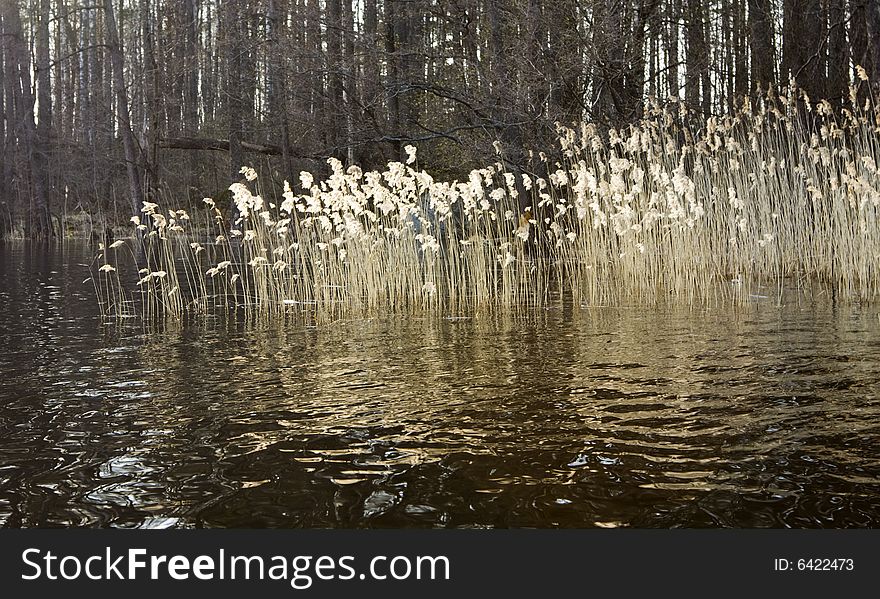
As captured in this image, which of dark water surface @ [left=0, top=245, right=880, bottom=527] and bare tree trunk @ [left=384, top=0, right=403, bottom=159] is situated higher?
bare tree trunk @ [left=384, top=0, right=403, bottom=159]

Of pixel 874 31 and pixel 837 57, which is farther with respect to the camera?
pixel 837 57

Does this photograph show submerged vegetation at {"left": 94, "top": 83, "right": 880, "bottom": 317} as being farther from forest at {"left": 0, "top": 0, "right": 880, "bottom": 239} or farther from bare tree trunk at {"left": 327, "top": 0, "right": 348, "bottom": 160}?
bare tree trunk at {"left": 327, "top": 0, "right": 348, "bottom": 160}

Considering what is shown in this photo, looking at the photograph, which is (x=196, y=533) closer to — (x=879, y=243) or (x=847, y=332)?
(x=847, y=332)

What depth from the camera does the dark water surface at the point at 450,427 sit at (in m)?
2.55

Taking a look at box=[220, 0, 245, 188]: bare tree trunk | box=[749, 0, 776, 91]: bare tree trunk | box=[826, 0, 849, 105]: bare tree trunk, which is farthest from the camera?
box=[220, 0, 245, 188]: bare tree trunk

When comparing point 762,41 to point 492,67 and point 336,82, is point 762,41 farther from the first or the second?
point 336,82

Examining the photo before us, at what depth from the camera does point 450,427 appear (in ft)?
11.2

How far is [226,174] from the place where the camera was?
24.3m

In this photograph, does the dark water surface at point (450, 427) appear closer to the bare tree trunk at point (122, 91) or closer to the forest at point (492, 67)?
the forest at point (492, 67)

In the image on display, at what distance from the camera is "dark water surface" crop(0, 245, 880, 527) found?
2549 millimetres

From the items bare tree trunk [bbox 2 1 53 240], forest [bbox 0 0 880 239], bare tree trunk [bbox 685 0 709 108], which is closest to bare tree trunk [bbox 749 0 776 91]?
forest [bbox 0 0 880 239]

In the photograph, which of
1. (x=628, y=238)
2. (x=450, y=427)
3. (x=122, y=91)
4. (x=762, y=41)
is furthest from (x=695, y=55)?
(x=450, y=427)

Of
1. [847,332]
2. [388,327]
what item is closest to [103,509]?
[388,327]

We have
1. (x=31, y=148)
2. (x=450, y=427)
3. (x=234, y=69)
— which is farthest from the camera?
(x=31, y=148)
